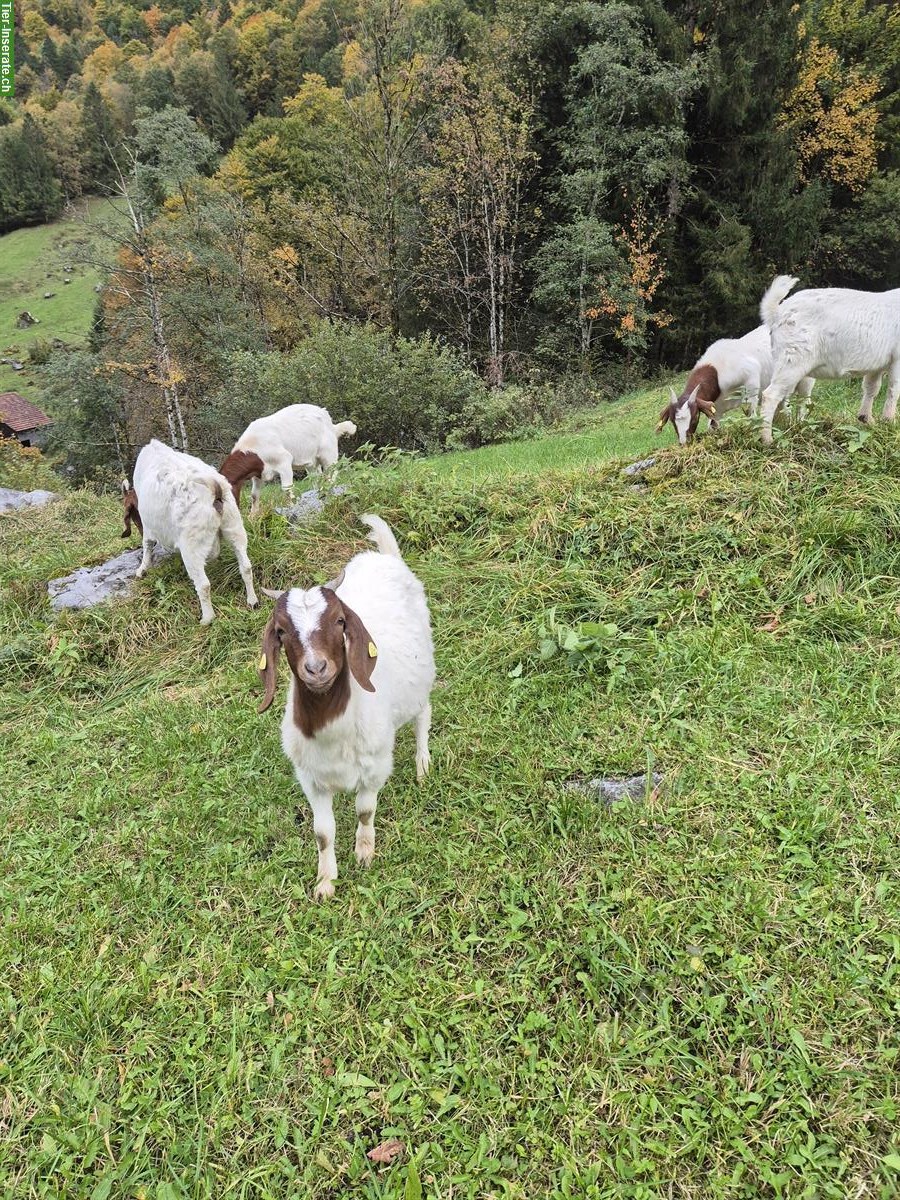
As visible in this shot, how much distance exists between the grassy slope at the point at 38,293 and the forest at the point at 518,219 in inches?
764

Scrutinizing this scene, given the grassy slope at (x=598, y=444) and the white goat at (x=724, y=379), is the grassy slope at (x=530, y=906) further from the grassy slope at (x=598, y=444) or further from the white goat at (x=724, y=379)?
the grassy slope at (x=598, y=444)

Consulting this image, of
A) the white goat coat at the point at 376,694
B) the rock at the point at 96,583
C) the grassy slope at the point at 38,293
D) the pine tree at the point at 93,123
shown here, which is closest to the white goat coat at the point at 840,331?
the white goat coat at the point at 376,694

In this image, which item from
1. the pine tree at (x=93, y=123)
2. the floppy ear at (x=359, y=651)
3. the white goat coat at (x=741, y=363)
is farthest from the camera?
the pine tree at (x=93, y=123)

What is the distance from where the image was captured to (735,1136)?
211 centimetres

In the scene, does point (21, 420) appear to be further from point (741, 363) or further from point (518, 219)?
point (741, 363)

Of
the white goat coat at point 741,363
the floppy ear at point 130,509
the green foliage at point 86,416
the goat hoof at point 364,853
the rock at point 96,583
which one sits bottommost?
the green foliage at point 86,416

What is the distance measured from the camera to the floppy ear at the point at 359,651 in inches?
111

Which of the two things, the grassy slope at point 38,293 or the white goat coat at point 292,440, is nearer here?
the white goat coat at point 292,440

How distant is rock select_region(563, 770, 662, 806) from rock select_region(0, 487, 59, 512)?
9.68m

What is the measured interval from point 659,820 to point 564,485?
3580 millimetres

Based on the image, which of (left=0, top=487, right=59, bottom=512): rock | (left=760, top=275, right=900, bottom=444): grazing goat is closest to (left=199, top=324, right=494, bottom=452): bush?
(left=0, top=487, right=59, bottom=512): rock

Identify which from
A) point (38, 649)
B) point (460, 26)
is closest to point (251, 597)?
point (38, 649)

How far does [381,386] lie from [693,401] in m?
9.92

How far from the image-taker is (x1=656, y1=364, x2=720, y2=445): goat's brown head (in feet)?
22.3
